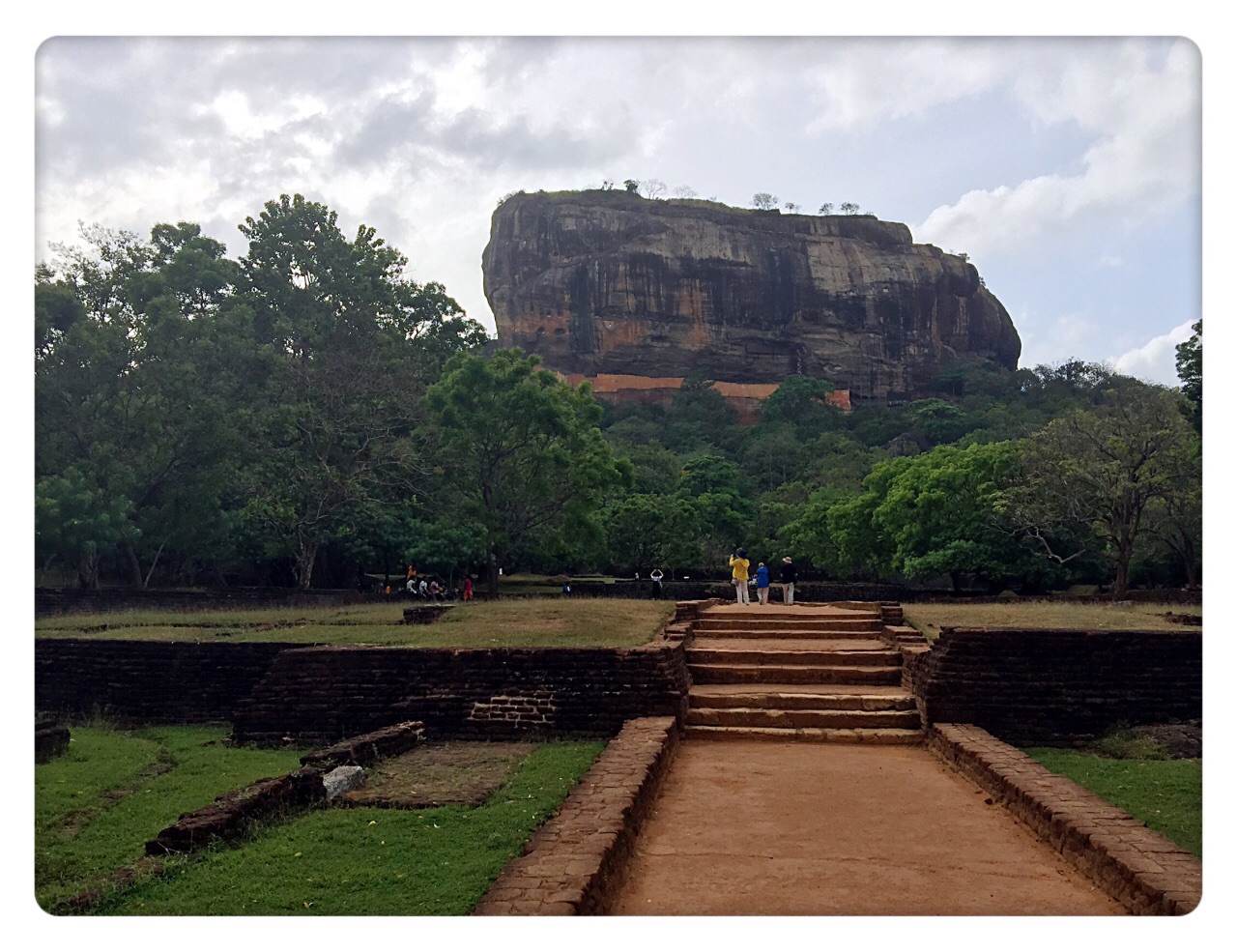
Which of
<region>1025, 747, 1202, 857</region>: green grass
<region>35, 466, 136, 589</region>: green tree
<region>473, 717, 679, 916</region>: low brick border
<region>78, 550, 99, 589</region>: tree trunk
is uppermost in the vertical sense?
<region>35, 466, 136, 589</region>: green tree

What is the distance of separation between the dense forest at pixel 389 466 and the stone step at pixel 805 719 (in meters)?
3.93

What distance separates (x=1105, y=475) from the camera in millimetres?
18141

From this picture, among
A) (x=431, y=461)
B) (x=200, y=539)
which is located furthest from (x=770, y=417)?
(x=200, y=539)

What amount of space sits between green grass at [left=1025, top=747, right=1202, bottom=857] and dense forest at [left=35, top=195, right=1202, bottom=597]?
3.68 meters

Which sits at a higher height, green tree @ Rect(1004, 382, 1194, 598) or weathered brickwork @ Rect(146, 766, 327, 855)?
green tree @ Rect(1004, 382, 1194, 598)

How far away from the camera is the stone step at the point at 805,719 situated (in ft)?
29.8

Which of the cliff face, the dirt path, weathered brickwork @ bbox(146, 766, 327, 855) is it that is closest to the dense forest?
the dirt path

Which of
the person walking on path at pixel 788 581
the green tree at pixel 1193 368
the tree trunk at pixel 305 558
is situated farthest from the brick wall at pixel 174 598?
the green tree at pixel 1193 368

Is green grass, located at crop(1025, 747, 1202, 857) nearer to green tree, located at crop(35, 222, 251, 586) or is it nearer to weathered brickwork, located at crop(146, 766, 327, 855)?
weathered brickwork, located at crop(146, 766, 327, 855)

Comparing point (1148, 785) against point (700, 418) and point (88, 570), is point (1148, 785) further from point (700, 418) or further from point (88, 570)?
point (700, 418)

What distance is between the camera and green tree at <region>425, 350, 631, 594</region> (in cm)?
2130

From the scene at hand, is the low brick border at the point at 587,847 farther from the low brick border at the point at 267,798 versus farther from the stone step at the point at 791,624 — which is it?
the stone step at the point at 791,624

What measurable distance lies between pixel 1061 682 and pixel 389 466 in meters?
16.0

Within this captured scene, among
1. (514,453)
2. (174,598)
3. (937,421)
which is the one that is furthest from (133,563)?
(937,421)
